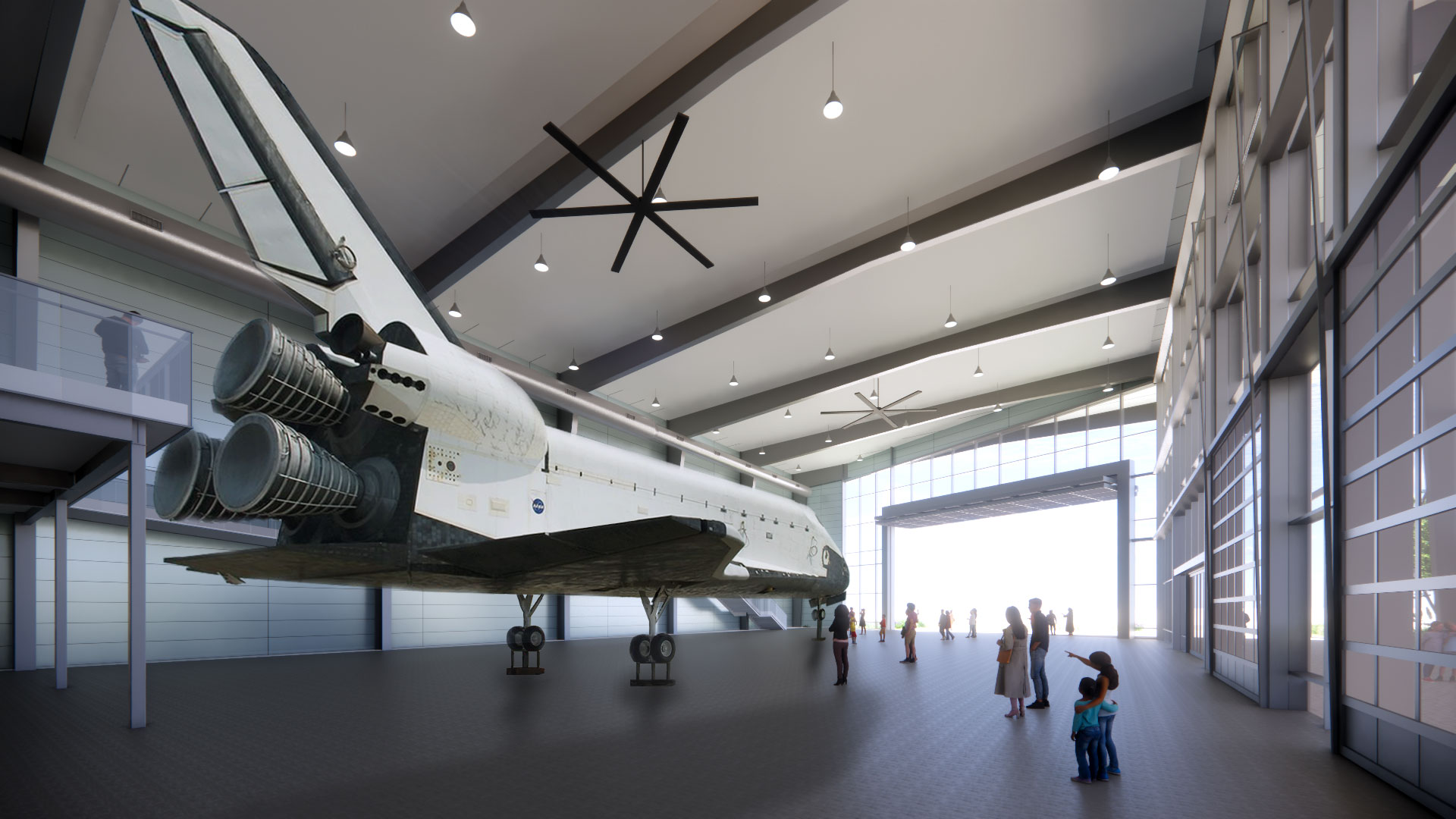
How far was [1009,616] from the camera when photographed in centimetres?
773

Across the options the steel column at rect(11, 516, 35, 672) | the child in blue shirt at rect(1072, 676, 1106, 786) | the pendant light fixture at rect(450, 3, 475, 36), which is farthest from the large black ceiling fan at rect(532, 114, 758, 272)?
the steel column at rect(11, 516, 35, 672)

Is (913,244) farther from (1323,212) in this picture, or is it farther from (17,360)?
(17,360)

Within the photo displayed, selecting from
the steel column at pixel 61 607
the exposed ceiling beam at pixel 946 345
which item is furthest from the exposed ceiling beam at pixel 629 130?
the exposed ceiling beam at pixel 946 345

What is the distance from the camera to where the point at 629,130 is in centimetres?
1127

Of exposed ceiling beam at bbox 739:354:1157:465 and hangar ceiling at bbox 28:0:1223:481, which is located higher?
hangar ceiling at bbox 28:0:1223:481

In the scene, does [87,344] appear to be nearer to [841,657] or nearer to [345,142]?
[345,142]

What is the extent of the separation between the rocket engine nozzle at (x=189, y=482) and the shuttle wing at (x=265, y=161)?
1.39 metres

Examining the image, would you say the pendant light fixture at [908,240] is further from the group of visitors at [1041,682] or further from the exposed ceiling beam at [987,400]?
the exposed ceiling beam at [987,400]

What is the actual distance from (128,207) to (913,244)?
528 inches

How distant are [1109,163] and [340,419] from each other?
480 inches

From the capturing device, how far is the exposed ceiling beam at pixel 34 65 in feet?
29.4

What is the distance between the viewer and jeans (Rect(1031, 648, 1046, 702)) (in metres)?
8.62

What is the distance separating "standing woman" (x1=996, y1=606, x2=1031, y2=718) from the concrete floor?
0.96 ft

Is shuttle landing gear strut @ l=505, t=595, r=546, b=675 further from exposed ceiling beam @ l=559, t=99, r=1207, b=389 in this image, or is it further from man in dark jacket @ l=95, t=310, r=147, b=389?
exposed ceiling beam @ l=559, t=99, r=1207, b=389
